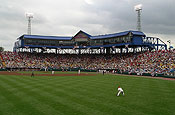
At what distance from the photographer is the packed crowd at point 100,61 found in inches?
1614

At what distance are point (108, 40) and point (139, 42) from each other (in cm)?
1382

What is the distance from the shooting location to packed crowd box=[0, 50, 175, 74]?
41.0 m

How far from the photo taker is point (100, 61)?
63.3 meters

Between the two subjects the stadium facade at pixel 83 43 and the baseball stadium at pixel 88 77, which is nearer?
the baseball stadium at pixel 88 77

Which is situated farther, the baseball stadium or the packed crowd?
the packed crowd

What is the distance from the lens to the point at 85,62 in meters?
66.1

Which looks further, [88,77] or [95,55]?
[95,55]

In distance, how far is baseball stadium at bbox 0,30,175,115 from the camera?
11531mm

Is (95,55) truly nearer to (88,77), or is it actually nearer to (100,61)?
(100,61)

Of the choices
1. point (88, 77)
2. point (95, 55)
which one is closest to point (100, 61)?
point (95, 55)

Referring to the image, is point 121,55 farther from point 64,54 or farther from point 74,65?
point 64,54

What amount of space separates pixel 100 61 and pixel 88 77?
29419 millimetres

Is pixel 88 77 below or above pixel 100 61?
below

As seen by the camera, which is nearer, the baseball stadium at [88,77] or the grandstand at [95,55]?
the baseball stadium at [88,77]
